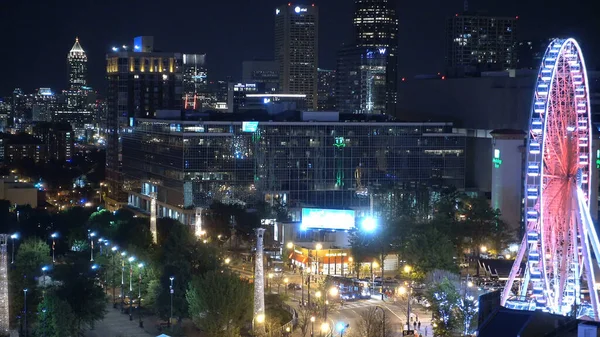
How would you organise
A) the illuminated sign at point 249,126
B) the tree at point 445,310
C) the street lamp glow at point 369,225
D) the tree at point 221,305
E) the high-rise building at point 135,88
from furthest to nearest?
the high-rise building at point 135,88, the illuminated sign at point 249,126, the street lamp glow at point 369,225, the tree at point 221,305, the tree at point 445,310

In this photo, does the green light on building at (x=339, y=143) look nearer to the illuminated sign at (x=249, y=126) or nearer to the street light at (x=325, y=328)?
the illuminated sign at (x=249, y=126)

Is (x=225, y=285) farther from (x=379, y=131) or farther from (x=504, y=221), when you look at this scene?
(x=379, y=131)

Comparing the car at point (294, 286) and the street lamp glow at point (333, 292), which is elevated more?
the street lamp glow at point (333, 292)

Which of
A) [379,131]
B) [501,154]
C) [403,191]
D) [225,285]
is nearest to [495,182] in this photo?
[501,154]

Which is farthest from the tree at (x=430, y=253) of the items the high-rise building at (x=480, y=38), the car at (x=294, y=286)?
the high-rise building at (x=480, y=38)

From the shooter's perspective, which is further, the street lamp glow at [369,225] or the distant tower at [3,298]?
the street lamp glow at [369,225]

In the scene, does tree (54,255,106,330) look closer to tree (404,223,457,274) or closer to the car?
the car

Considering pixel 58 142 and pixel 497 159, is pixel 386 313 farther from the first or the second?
pixel 58 142

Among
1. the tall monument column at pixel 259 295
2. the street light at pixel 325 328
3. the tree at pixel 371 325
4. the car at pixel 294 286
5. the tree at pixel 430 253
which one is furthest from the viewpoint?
the car at pixel 294 286

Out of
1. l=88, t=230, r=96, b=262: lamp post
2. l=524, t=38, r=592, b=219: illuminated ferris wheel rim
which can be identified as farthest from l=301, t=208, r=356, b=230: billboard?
l=524, t=38, r=592, b=219: illuminated ferris wheel rim
